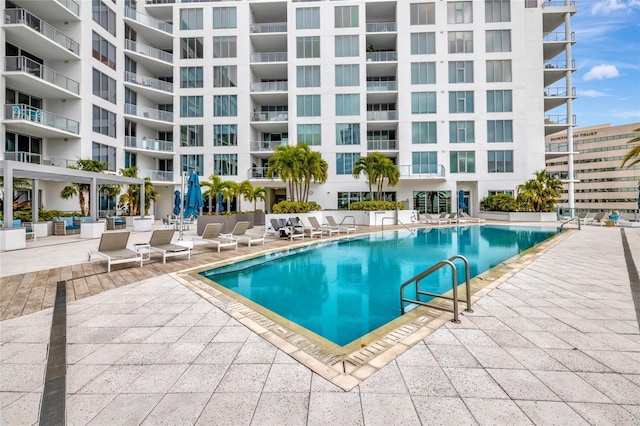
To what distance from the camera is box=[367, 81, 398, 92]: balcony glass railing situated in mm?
26172

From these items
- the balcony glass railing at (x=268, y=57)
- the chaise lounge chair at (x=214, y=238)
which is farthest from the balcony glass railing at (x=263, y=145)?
the chaise lounge chair at (x=214, y=238)

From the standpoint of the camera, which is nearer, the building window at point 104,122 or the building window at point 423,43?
the building window at point 104,122

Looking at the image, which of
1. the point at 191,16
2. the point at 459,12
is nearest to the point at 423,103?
the point at 459,12

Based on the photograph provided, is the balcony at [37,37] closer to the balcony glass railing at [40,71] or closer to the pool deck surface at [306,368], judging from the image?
the balcony glass railing at [40,71]

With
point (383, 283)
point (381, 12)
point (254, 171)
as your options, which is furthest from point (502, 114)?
point (383, 283)

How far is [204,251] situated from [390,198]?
67.1 ft

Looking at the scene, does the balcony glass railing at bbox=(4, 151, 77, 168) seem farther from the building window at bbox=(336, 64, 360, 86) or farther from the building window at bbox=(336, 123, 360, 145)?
the building window at bbox=(336, 64, 360, 86)

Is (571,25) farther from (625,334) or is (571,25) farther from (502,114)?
(625,334)

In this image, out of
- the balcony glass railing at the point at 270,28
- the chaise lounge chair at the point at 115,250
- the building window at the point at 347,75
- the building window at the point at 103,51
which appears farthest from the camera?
the balcony glass railing at the point at 270,28

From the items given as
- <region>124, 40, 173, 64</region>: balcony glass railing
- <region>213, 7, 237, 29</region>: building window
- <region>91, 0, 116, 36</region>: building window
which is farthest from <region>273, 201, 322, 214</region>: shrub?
<region>124, 40, 173, 64</region>: balcony glass railing

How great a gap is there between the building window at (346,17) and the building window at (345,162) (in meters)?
11.2

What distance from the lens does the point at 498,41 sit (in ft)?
84.5

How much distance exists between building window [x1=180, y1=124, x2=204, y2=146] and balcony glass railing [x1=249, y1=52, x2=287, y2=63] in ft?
25.6

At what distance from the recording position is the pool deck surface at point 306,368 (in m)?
2.10
